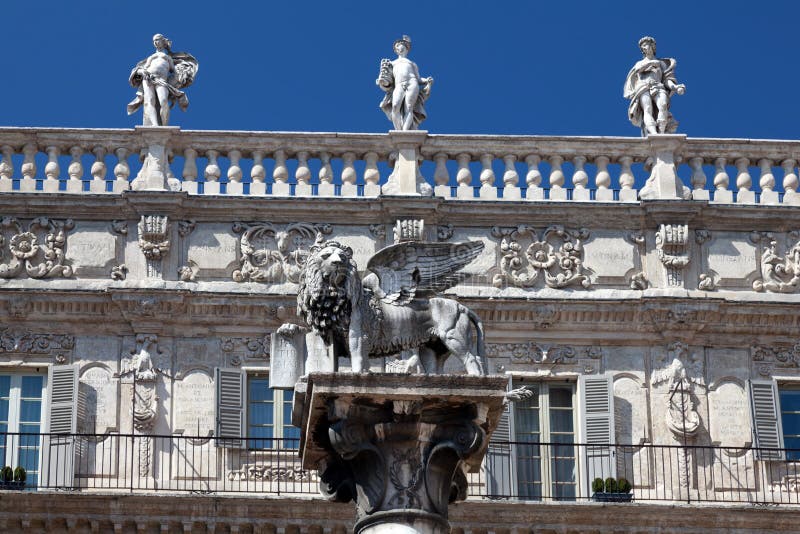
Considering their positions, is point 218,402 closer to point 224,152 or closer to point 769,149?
point 224,152

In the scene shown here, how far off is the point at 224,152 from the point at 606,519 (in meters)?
8.24

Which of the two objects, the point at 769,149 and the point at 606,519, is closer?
the point at 606,519

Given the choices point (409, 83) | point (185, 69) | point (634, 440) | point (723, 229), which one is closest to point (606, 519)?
point (634, 440)

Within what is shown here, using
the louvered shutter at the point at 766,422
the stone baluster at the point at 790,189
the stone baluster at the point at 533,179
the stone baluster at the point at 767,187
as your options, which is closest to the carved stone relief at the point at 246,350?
the stone baluster at the point at 533,179

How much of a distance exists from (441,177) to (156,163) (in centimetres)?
442

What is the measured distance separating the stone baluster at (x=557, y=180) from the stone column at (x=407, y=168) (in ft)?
6.33

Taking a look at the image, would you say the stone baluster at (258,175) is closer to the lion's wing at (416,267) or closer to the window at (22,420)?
the window at (22,420)

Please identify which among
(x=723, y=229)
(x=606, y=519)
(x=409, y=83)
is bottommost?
(x=606, y=519)

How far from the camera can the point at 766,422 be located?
34406 millimetres

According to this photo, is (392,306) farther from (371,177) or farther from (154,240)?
(371,177)

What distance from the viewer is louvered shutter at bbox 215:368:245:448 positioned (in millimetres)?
33875

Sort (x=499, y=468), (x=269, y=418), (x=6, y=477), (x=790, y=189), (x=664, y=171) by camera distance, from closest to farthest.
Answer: (x=6, y=477) → (x=499, y=468) → (x=269, y=418) → (x=664, y=171) → (x=790, y=189)

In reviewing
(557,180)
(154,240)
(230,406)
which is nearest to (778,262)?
(557,180)

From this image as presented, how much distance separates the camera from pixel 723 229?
1396 inches
